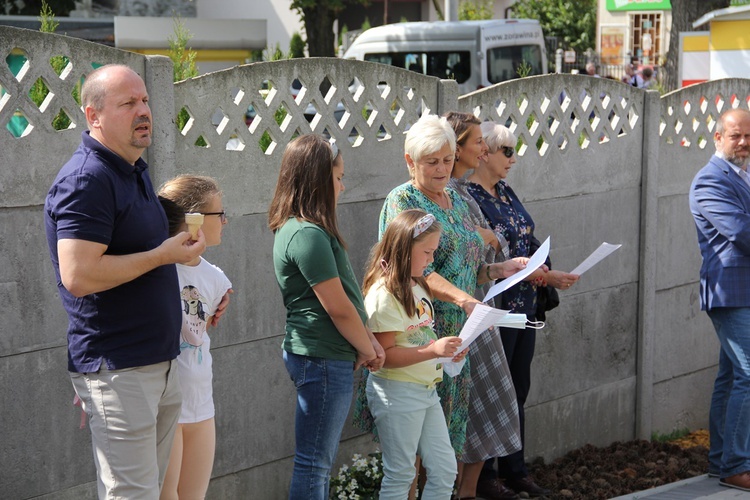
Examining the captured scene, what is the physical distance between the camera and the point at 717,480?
6098 millimetres

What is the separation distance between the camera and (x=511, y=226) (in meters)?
5.17

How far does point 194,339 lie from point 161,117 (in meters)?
1.06

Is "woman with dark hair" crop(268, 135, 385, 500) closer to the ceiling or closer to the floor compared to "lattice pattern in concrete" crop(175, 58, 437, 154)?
closer to the floor

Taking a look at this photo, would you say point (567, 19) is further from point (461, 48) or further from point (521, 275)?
point (521, 275)

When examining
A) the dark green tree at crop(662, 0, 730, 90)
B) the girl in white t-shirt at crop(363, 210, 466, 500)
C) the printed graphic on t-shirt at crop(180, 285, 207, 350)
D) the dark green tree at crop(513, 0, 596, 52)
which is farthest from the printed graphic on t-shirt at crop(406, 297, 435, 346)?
the dark green tree at crop(513, 0, 596, 52)

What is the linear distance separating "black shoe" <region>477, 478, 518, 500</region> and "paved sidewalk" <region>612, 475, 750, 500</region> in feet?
2.22

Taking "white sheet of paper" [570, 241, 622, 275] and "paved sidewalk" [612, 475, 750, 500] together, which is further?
"paved sidewalk" [612, 475, 750, 500]

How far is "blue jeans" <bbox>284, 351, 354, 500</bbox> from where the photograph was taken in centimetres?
403

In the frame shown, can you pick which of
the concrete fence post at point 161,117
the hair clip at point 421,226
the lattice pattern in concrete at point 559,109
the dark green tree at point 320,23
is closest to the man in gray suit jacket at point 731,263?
the lattice pattern in concrete at point 559,109

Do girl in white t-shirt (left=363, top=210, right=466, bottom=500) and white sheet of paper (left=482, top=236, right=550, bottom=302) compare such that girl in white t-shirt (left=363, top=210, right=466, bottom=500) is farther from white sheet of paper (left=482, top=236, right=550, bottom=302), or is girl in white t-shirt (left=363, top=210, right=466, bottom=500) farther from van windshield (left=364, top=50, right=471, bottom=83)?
van windshield (left=364, top=50, right=471, bottom=83)

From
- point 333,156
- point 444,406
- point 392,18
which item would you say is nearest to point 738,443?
point 444,406

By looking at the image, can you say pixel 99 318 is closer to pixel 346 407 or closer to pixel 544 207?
pixel 346 407

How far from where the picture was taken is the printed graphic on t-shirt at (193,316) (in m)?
3.73

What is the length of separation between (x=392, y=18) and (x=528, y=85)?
114 feet
